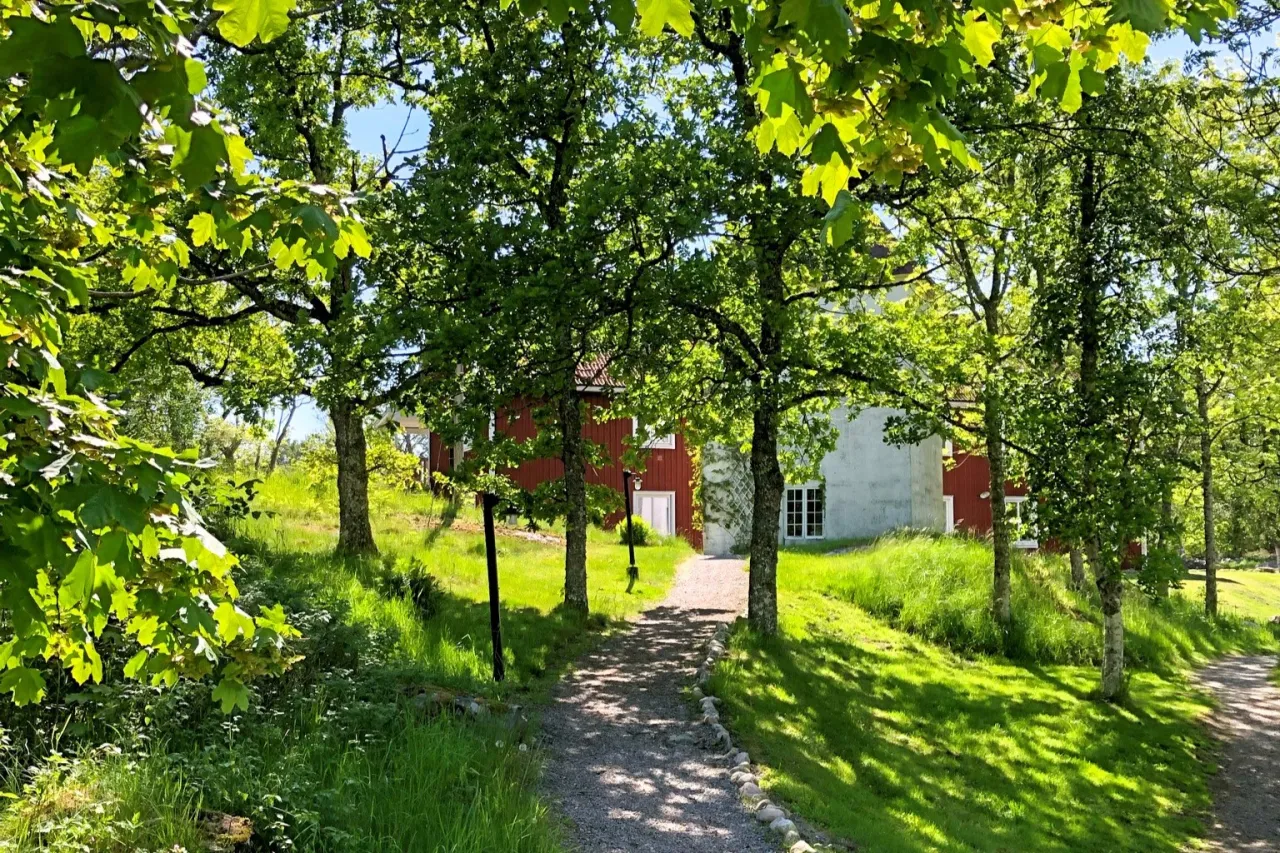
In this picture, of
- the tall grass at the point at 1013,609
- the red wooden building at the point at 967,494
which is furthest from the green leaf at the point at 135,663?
the red wooden building at the point at 967,494

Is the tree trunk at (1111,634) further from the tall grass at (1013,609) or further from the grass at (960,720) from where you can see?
the tall grass at (1013,609)

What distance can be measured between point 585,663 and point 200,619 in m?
9.15

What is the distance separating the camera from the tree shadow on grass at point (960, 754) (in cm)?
769

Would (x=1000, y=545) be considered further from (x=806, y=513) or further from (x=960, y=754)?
(x=806, y=513)

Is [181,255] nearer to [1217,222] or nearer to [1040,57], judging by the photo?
[1040,57]

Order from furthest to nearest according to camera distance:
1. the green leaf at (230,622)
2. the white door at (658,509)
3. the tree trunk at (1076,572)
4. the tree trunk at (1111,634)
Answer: the white door at (658,509) < the tree trunk at (1076,572) < the tree trunk at (1111,634) < the green leaf at (230,622)

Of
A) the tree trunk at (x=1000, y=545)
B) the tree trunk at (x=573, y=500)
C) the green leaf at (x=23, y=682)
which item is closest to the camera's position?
the green leaf at (x=23, y=682)

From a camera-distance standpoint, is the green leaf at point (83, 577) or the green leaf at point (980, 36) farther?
the green leaf at point (980, 36)

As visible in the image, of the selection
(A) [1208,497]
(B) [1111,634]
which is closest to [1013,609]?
(B) [1111,634]

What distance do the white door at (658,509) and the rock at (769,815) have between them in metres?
22.5

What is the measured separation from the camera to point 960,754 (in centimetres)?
994

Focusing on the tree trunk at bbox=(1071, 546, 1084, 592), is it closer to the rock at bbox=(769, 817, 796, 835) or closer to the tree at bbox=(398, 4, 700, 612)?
the tree at bbox=(398, 4, 700, 612)

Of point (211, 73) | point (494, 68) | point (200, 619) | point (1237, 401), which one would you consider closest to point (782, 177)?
point (494, 68)

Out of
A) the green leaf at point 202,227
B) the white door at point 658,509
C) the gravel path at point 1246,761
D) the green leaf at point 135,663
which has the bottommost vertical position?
the gravel path at point 1246,761
